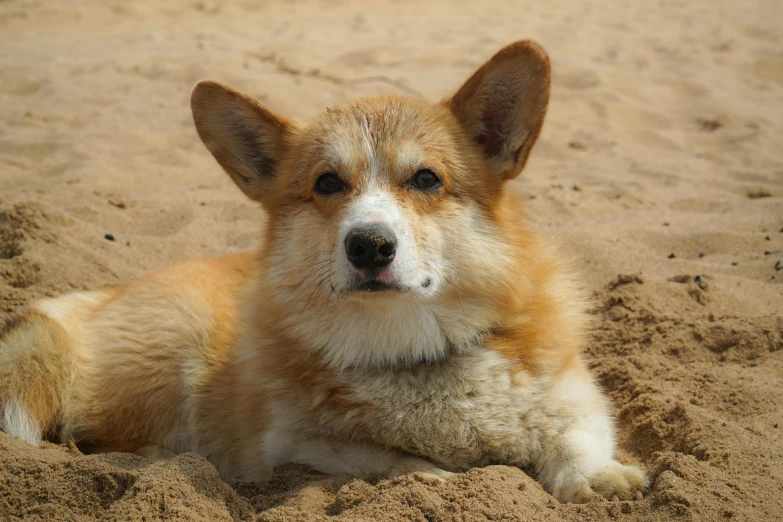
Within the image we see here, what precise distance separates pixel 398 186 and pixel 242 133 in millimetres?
973

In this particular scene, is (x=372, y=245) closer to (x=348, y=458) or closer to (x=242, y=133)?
(x=348, y=458)

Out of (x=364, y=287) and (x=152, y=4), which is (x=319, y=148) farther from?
(x=152, y=4)

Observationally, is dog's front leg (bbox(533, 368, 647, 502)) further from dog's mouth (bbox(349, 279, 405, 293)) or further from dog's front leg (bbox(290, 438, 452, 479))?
dog's mouth (bbox(349, 279, 405, 293))

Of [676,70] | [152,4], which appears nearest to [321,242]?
[676,70]

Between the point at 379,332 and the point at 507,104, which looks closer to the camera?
the point at 379,332

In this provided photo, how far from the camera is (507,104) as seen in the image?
327 cm

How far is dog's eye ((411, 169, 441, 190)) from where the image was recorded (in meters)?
3.11

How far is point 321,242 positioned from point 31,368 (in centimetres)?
158

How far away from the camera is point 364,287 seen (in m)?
Result: 2.83

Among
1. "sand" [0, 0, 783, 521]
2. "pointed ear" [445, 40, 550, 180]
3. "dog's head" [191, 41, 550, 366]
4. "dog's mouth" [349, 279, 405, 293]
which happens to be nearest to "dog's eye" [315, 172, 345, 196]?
"dog's head" [191, 41, 550, 366]

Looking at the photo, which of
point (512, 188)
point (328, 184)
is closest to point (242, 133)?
point (328, 184)

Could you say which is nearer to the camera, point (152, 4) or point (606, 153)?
point (606, 153)

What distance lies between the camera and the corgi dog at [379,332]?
2.94 metres

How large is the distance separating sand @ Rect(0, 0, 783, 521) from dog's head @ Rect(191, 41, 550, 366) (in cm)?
74
